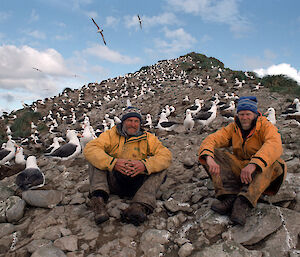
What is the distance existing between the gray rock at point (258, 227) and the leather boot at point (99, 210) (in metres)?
1.79

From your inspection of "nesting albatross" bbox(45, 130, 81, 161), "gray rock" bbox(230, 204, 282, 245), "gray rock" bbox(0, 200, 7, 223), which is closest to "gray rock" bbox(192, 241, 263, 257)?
"gray rock" bbox(230, 204, 282, 245)

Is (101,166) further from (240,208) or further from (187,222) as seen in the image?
(240,208)

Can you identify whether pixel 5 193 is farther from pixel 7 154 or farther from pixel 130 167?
pixel 7 154

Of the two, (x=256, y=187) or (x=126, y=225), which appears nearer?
(x=256, y=187)

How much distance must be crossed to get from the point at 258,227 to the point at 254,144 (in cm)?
119

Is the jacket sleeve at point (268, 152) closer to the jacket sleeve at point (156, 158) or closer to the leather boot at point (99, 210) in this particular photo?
the jacket sleeve at point (156, 158)

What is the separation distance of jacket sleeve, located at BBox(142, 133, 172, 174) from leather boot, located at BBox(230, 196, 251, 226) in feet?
3.89

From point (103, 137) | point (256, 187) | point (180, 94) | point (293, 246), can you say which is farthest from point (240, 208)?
point (180, 94)

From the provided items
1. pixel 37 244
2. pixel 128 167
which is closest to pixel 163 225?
pixel 128 167

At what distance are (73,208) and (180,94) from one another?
16.4 meters

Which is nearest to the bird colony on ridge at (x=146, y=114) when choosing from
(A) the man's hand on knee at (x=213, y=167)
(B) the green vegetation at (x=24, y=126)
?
(B) the green vegetation at (x=24, y=126)

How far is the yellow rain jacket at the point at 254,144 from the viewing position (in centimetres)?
284

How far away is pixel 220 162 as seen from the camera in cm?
341

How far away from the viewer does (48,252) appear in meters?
2.65
